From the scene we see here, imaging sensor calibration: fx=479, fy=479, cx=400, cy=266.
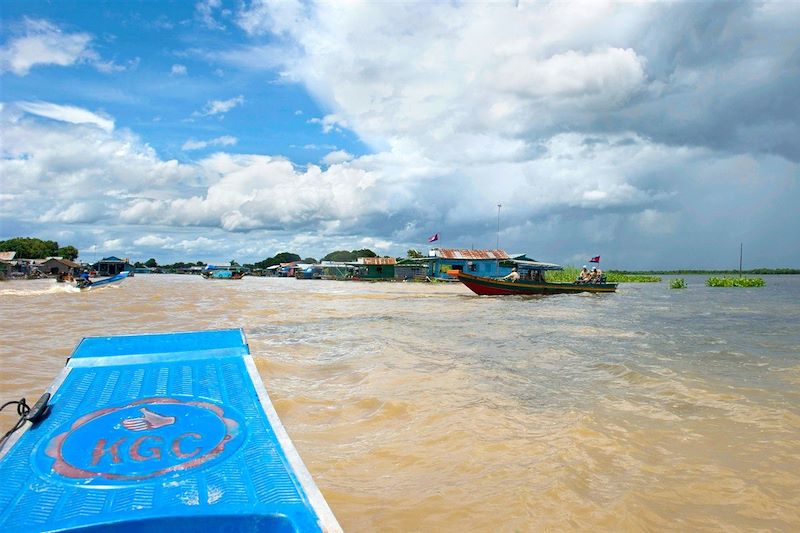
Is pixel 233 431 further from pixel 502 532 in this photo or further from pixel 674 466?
pixel 674 466

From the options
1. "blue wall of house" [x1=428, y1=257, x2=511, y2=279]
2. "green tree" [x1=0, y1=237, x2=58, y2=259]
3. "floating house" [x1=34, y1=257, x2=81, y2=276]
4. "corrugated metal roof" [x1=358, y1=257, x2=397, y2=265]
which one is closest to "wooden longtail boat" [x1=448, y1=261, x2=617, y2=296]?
"blue wall of house" [x1=428, y1=257, x2=511, y2=279]

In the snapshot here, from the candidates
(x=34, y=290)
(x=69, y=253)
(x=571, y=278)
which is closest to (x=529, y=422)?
(x=34, y=290)

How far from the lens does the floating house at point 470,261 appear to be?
45906 mm

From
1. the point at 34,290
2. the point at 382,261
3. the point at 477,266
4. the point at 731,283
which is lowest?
the point at 34,290

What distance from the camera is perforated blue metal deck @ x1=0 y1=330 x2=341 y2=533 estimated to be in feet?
7.19

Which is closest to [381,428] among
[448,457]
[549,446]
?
[448,457]

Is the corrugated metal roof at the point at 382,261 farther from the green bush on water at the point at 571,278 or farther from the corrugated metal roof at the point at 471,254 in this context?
the green bush on water at the point at 571,278

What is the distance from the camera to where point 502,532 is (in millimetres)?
3002

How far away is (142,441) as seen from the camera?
292cm

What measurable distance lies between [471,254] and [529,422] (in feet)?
137

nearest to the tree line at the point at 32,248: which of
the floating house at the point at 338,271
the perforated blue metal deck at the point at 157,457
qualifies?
the floating house at the point at 338,271

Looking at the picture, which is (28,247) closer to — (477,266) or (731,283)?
(477,266)

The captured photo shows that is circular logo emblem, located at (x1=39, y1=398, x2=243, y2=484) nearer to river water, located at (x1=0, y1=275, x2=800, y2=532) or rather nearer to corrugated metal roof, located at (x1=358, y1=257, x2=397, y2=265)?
river water, located at (x1=0, y1=275, x2=800, y2=532)

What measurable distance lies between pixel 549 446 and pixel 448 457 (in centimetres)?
101
